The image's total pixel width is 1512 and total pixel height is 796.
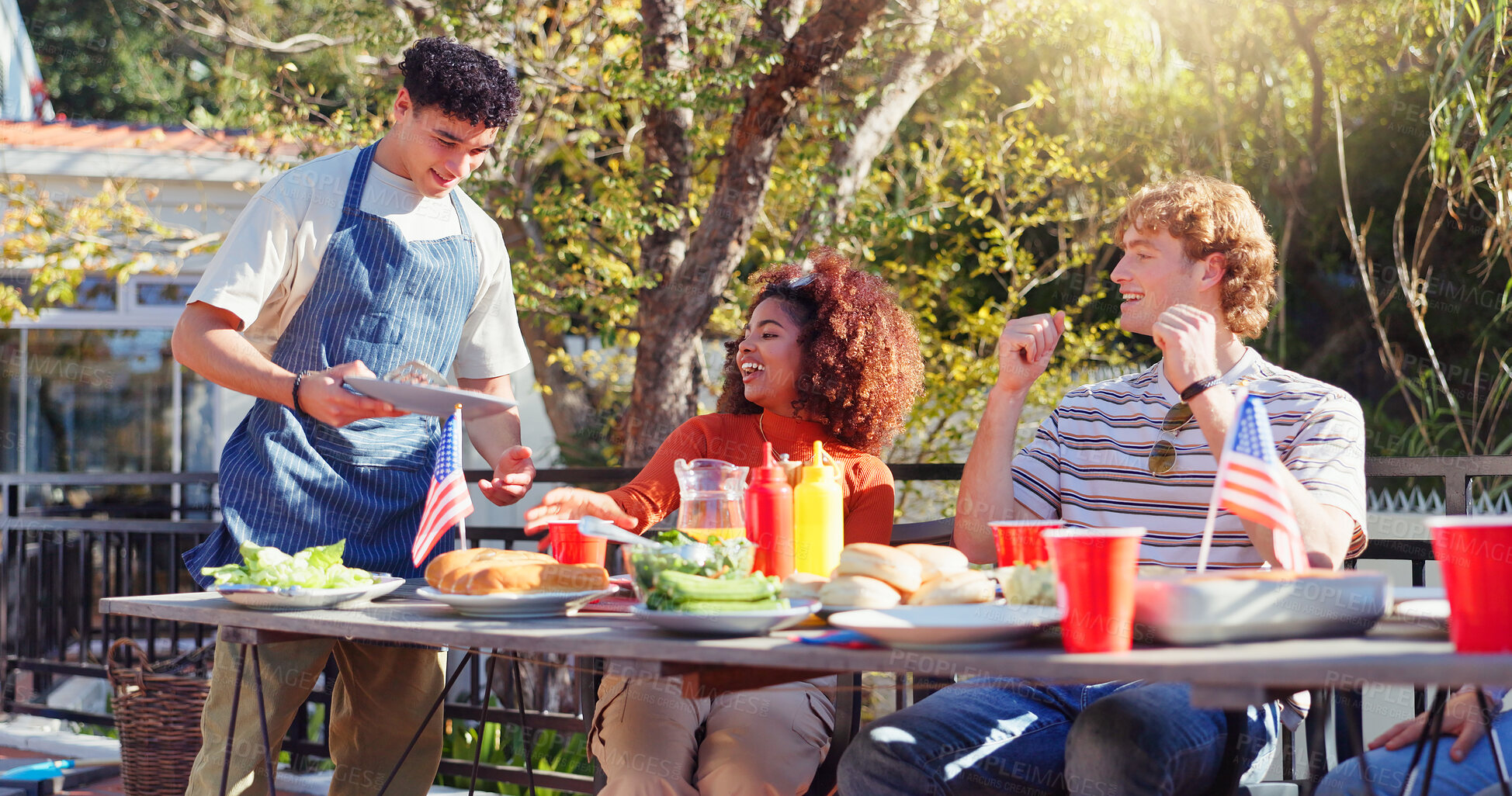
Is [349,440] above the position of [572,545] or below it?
above

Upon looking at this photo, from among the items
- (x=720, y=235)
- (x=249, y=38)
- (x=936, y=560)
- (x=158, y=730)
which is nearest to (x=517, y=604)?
(x=936, y=560)

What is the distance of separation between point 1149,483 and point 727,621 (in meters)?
1.04

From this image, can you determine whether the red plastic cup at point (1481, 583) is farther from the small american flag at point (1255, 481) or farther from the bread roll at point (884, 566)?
the bread roll at point (884, 566)

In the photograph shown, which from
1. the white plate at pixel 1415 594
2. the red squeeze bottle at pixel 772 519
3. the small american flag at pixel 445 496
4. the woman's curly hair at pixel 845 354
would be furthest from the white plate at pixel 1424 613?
the small american flag at pixel 445 496

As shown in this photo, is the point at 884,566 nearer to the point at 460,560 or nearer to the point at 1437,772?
the point at 460,560

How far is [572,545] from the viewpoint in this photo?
1799mm

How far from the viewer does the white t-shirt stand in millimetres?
2037

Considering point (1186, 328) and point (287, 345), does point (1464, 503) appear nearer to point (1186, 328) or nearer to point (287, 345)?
point (1186, 328)

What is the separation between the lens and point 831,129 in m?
4.52

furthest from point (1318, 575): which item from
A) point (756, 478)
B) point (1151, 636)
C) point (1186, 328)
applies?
point (756, 478)

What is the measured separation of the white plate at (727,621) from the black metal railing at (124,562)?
99cm

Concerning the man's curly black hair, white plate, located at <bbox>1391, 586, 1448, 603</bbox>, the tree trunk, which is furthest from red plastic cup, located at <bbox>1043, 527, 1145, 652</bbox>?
the tree trunk

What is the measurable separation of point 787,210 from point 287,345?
4.01 m

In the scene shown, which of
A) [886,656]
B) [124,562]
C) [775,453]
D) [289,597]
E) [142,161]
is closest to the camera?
[886,656]
